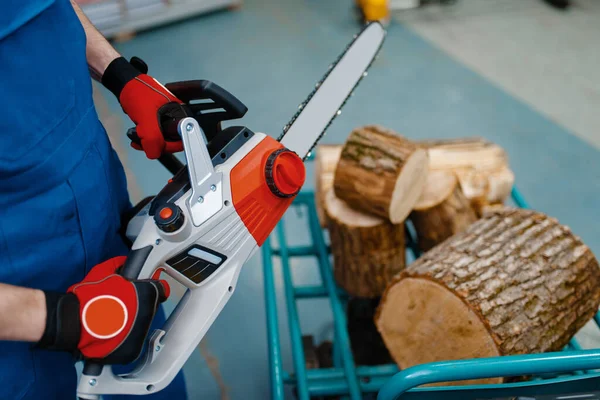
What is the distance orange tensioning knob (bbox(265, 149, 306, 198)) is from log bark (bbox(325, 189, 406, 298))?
20.6 inches

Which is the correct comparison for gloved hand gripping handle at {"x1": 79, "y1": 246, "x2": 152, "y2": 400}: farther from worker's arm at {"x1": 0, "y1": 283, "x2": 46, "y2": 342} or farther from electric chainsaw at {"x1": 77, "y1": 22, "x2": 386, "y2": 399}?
worker's arm at {"x1": 0, "y1": 283, "x2": 46, "y2": 342}

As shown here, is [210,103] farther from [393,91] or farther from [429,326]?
[393,91]

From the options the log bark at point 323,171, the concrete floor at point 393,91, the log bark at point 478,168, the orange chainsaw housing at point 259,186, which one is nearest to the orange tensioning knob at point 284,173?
the orange chainsaw housing at point 259,186

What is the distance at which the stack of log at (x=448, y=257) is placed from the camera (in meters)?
1.34

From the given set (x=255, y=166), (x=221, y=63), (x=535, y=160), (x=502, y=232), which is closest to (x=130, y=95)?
(x=255, y=166)

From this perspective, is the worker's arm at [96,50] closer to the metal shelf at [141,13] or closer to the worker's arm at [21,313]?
the worker's arm at [21,313]

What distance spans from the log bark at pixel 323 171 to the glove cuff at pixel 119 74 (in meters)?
0.87

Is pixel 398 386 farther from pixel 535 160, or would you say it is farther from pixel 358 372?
pixel 535 160

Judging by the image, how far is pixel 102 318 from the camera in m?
0.91

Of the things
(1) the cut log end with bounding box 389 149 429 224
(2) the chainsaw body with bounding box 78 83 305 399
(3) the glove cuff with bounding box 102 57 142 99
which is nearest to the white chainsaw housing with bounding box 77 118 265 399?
(2) the chainsaw body with bounding box 78 83 305 399

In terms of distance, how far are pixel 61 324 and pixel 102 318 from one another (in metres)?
0.07

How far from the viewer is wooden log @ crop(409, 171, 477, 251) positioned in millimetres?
1791

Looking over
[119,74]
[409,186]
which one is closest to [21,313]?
[119,74]

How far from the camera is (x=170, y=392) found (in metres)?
1.49
